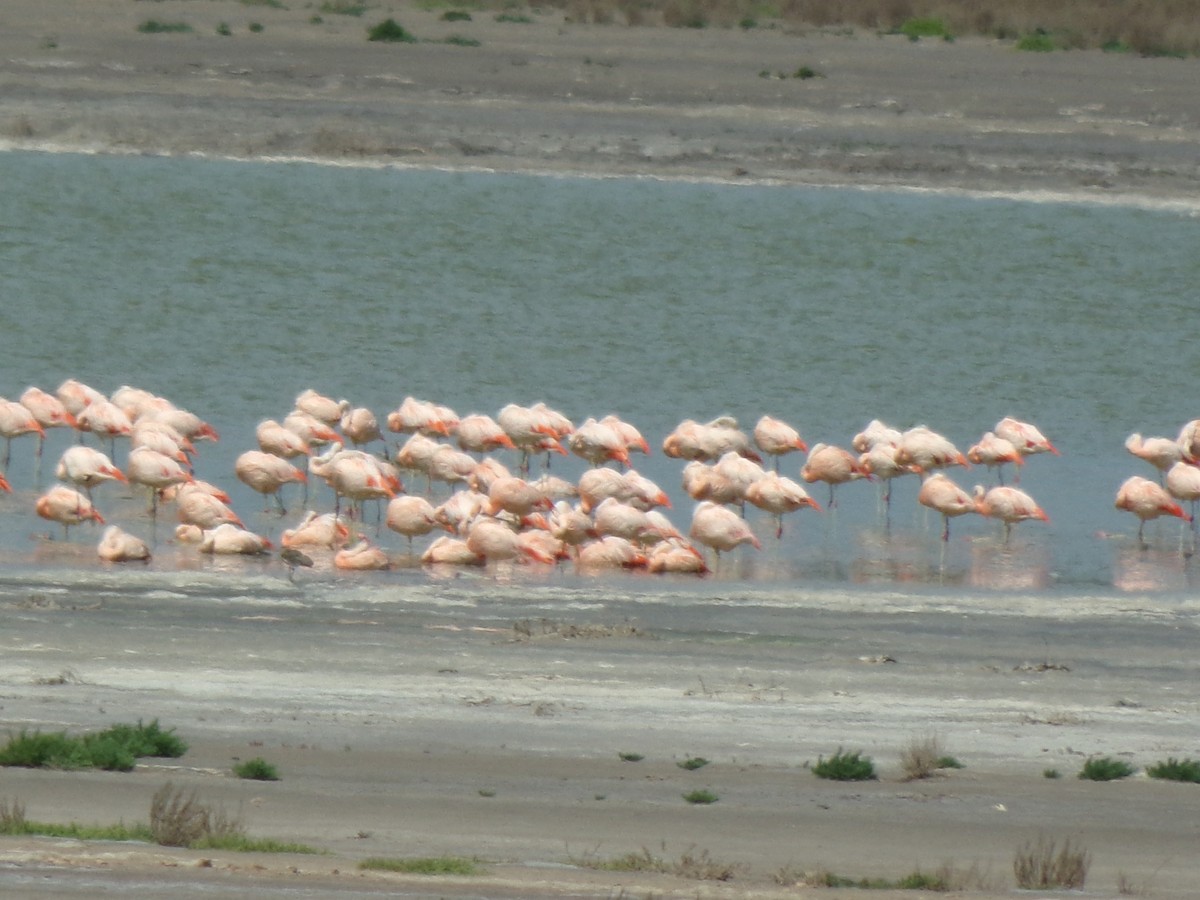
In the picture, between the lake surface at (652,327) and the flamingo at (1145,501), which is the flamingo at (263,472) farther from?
the flamingo at (1145,501)

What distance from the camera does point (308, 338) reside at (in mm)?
24031

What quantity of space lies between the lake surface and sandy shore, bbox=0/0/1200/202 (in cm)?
41

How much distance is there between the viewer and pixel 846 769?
9.75 metres

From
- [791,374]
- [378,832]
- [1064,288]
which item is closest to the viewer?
[378,832]

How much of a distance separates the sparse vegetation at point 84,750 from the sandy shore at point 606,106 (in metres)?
23.4

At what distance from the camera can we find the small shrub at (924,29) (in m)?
47.1

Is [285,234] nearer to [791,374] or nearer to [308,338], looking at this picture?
[308,338]

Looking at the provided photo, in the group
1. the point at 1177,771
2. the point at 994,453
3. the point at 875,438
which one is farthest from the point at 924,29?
the point at 1177,771

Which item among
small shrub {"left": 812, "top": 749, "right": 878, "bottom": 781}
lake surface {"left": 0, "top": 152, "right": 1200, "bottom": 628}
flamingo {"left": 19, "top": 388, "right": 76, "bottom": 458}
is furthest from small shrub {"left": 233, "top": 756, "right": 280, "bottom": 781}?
flamingo {"left": 19, "top": 388, "right": 76, "bottom": 458}

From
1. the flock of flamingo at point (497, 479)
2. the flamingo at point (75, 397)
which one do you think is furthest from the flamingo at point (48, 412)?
the flamingo at point (75, 397)

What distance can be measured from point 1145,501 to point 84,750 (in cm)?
897

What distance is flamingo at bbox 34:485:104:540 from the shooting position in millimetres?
15117

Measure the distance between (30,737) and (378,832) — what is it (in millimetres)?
1606

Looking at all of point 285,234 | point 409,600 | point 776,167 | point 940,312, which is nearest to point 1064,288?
point 940,312
